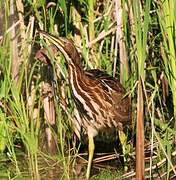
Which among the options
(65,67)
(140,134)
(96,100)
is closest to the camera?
(140,134)

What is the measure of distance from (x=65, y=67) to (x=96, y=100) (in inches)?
12.6

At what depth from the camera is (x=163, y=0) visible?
3273mm

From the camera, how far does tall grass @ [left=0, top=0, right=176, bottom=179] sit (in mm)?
3527

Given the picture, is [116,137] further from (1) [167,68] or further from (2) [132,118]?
(1) [167,68]

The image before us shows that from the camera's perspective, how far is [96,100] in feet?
11.6

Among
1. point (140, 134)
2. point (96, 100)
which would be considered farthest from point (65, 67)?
point (140, 134)

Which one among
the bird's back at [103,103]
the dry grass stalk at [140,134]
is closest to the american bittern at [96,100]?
the bird's back at [103,103]

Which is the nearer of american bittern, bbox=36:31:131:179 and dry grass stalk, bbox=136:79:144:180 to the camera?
dry grass stalk, bbox=136:79:144:180

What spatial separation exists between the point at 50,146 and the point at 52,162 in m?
0.28

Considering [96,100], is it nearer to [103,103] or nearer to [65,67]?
[103,103]

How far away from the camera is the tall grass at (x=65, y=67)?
3.53 meters

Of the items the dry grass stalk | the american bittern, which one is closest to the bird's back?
the american bittern

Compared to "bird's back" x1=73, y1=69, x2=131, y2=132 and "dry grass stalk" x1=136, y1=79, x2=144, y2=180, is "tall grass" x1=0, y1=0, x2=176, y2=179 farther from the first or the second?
"dry grass stalk" x1=136, y1=79, x2=144, y2=180

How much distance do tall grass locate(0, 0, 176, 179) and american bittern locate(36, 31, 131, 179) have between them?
A: 0.08 meters
